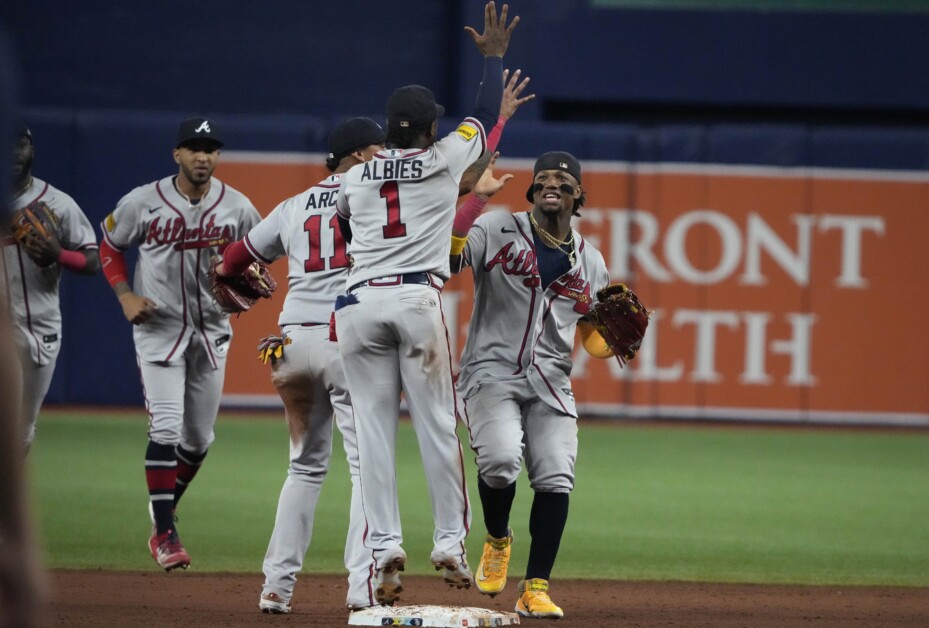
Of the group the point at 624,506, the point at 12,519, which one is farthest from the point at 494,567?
the point at 12,519

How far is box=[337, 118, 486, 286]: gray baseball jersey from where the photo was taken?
4.94m

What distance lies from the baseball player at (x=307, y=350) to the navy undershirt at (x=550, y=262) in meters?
0.79

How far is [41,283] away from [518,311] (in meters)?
2.79

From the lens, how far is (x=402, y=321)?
16.0ft

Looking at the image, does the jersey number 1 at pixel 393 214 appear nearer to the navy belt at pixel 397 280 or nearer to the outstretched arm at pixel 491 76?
the navy belt at pixel 397 280

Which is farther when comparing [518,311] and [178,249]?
[178,249]

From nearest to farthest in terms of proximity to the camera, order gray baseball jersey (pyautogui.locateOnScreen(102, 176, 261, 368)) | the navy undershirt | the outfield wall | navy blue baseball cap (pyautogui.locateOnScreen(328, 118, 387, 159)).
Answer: navy blue baseball cap (pyautogui.locateOnScreen(328, 118, 387, 159)), the navy undershirt, gray baseball jersey (pyautogui.locateOnScreen(102, 176, 261, 368)), the outfield wall

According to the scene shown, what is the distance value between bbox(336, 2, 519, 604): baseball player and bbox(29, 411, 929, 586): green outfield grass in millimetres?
2077

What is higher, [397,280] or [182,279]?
[397,280]

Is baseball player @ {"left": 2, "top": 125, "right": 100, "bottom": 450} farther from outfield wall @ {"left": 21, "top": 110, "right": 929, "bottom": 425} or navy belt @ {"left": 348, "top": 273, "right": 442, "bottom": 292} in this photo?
outfield wall @ {"left": 21, "top": 110, "right": 929, "bottom": 425}

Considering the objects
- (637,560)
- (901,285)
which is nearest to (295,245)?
(637,560)

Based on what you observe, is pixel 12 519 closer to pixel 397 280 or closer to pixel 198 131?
pixel 397 280

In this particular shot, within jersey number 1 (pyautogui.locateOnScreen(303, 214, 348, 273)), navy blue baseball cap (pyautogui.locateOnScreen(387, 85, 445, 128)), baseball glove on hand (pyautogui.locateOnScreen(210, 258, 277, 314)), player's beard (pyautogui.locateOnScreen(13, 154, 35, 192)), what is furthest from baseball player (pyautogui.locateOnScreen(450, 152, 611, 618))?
player's beard (pyautogui.locateOnScreen(13, 154, 35, 192))

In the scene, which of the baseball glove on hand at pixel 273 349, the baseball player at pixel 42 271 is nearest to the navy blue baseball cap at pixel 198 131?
the baseball player at pixel 42 271
